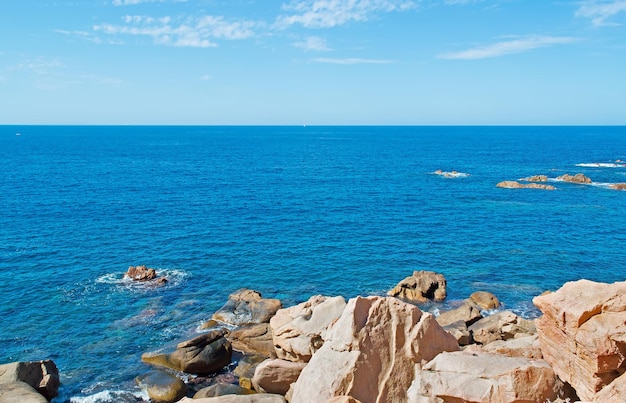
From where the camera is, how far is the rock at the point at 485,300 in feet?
155

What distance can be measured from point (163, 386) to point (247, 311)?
13.1 metres

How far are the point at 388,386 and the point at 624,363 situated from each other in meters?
9.53

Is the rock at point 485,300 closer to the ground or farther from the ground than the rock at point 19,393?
closer to the ground

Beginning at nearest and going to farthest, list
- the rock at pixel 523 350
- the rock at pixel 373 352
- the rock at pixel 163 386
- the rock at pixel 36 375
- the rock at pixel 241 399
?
the rock at pixel 373 352 → the rock at pixel 523 350 → the rock at pixel 241 399 → the rock at pixel 36 375 → the rock at pixel 163 386

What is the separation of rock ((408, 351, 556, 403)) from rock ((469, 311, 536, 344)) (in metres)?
17.4

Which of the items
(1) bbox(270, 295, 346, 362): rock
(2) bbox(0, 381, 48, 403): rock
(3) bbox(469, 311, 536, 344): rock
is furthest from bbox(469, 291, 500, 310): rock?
(2) bbox(0, 381, 48, 403): rock

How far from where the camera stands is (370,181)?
396 ft

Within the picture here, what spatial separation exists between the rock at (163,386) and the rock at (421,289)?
23.9 meters

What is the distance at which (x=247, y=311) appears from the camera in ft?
147

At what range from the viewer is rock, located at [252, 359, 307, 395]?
28719mm

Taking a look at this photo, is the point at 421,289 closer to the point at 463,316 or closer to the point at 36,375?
the point at 463,316

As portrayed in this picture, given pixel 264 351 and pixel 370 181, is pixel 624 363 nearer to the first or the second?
pixel 264 351

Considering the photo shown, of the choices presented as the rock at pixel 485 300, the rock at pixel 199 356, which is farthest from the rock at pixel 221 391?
the rock at pixel 485 300

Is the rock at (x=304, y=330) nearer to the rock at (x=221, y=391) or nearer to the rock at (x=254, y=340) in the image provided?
the rock at (x=221, y=391)
